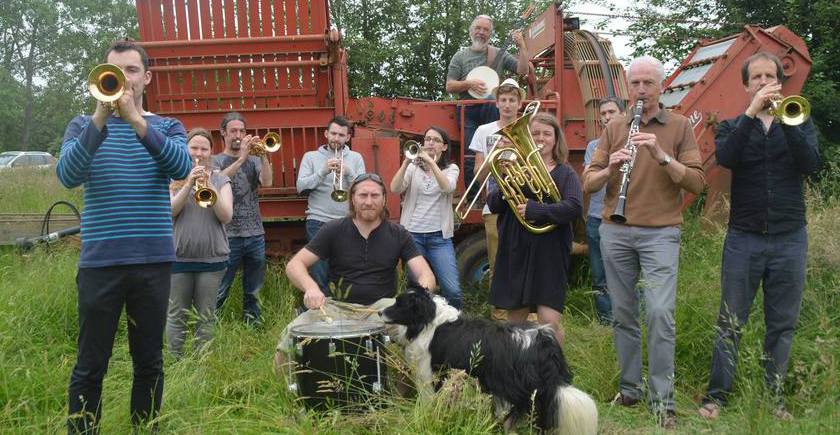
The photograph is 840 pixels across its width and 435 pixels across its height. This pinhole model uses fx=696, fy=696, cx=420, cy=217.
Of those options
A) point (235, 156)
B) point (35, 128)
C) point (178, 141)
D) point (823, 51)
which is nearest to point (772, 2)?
point (823, 51)

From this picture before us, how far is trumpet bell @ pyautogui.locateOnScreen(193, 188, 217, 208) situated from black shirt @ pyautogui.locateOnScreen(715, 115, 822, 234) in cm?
288

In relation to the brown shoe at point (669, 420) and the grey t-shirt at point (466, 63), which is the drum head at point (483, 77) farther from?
the brown shoe at point (669, 420)

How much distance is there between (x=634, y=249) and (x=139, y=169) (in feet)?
8.36

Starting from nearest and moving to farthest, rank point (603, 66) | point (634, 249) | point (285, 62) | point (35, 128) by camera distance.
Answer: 1. point (634, 249)
2. point (285, 62)
3. point (603, 66)
4. point (35, 128)

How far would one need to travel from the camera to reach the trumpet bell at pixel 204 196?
4159 mm

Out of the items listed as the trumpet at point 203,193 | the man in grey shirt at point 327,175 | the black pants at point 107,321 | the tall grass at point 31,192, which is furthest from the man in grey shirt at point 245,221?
the tall grass at point 31,192

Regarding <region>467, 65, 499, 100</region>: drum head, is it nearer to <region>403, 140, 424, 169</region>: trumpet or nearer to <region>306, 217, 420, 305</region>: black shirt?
<region>403, 140, 424, 169</region>: trumpet

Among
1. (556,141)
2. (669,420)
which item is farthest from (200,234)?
(669,420)

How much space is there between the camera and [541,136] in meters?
4.27

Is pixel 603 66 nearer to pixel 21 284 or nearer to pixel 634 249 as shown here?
pixel 634 249

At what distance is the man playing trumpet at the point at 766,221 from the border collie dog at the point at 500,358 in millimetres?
916

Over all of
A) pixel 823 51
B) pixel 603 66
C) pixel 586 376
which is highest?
pixel 823 51

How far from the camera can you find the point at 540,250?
13.5 feet

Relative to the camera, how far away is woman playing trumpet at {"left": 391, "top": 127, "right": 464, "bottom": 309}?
516 cm
